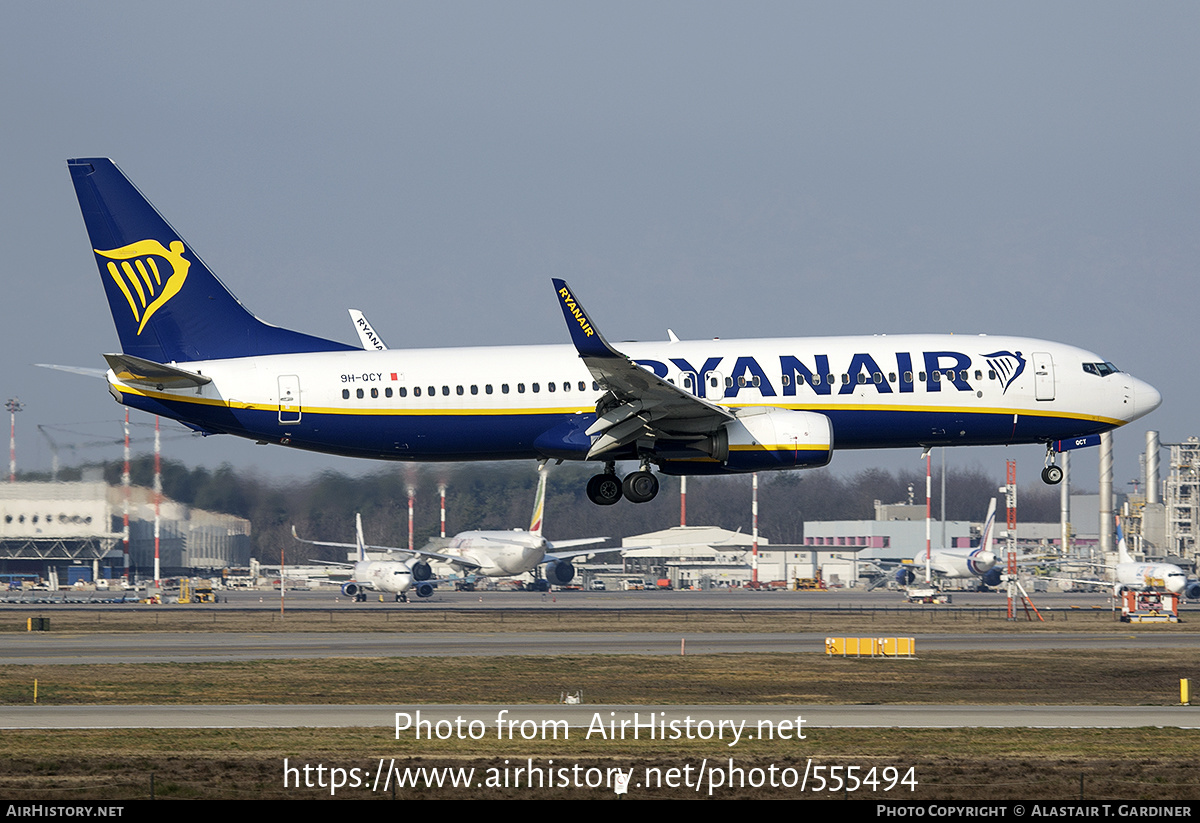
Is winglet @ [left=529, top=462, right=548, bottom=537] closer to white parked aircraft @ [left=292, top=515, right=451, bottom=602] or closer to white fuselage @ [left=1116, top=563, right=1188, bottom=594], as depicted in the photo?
white parked aircraft @ [left=292, top=515, right=451, bottom=602]

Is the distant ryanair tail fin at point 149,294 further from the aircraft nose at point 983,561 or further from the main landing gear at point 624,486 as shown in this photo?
the aircraft nose at point 983,561

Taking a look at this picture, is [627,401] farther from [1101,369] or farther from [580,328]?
[1101,369]

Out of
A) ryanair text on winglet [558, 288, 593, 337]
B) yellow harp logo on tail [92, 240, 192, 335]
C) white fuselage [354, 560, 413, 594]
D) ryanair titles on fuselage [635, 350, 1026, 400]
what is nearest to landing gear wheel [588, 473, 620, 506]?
ryanair titles on fuselage [635, 350, 1026, 400]

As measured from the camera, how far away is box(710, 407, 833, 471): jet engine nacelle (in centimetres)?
4419

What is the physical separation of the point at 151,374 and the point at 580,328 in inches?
543

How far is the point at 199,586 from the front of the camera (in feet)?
350

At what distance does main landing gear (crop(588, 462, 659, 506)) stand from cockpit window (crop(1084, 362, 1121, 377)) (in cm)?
1548

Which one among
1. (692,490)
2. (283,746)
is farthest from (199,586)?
(283,746)

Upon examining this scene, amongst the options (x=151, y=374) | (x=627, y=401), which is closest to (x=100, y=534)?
(x=151, y=374)

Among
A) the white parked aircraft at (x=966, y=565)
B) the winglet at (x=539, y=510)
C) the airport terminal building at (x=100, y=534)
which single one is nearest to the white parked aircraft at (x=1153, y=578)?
the white parked aircraft at (x=966, y=565)

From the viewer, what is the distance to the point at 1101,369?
48.8 m

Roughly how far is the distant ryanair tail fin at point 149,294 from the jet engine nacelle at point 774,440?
13.9 metres
